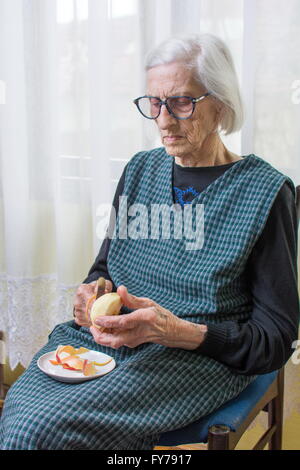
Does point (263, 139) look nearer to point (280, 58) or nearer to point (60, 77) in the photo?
point (280, 58)

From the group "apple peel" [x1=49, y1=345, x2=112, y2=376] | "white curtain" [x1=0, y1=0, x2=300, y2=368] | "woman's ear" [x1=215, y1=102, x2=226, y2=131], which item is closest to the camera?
Result: "apple peel" [x1=49, y1=345, x2=112, y2=376]

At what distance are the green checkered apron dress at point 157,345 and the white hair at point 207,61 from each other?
156 mm

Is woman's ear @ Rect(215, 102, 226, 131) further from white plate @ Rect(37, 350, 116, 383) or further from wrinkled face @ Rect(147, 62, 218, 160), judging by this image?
white plate @ Rect(37, 350, 116, 383)

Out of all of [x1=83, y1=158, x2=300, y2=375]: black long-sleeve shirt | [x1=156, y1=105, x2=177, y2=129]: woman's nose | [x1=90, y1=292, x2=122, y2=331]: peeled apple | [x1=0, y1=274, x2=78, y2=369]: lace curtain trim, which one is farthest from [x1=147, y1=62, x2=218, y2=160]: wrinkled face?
[x1=0, y1=274, x2=78, y2=369]: lace curtain trim

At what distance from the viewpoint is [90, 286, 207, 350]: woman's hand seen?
113 cm

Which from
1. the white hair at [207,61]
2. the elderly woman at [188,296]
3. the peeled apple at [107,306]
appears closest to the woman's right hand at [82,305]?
the elderly woman at [188,296]

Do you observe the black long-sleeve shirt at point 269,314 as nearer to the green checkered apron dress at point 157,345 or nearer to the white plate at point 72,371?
the green checkered apron dress at point 157,345

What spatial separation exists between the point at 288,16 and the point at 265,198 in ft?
1.66

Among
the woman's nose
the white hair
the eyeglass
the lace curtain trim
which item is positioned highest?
the white hair

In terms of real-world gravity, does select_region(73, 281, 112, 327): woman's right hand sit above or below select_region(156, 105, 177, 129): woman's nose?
below

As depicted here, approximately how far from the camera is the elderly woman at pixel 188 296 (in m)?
1.12

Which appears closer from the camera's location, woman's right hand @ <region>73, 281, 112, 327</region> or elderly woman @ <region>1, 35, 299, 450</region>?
elderly woman @ <region>1, 35, 299, 450</region>

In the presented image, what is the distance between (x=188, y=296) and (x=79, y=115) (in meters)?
0.74
